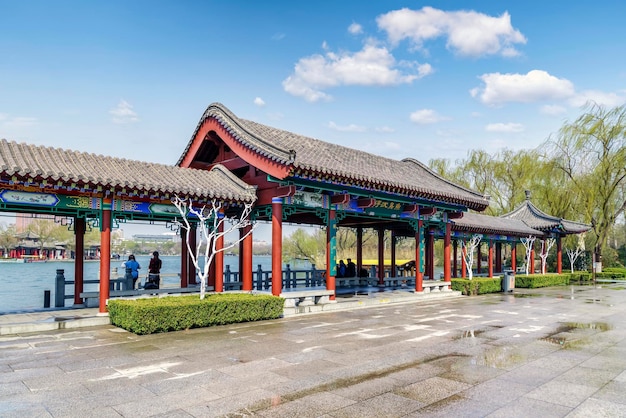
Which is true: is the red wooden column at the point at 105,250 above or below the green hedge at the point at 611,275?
above

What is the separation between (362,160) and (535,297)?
29.7ft

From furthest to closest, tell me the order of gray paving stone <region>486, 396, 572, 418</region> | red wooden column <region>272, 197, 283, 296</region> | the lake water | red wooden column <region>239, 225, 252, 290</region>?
1. the lake water
2. red wooden column <region>239, 225, 252, 290</region>
3. red wooden column <region>272, 197, 283, 296</region>
4. gray paving stone <region>486, 396, 572, 418</region>

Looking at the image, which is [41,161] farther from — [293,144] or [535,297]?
[535,297]

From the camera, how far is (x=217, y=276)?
1276cm

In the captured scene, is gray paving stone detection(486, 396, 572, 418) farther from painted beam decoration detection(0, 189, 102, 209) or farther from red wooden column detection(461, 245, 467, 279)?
red wooden column detection(461, 245, 467, 279)

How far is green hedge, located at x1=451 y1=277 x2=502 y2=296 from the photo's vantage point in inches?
753

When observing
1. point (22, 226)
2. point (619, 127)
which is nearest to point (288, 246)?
point (619, 127)

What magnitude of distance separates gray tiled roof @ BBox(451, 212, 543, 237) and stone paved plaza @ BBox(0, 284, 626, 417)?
36.9ft

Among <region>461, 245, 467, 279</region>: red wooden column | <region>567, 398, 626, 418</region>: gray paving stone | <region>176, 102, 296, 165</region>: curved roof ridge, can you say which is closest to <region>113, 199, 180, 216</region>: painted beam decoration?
<region>176, 102, 296, 165</region>: curved roof ridge

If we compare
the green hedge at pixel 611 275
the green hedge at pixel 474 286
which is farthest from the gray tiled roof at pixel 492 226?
the green hedge at pixel 611 275

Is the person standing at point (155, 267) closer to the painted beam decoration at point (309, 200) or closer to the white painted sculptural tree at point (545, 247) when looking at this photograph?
the painted beam decoration at point (309, 200)

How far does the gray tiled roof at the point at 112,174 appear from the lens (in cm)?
927

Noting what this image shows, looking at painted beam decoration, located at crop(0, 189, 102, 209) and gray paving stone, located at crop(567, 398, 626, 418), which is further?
painted beam decoration, located at crop(0, 189, 102, 209)

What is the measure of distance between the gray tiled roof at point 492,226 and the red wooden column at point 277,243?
11.0 m
